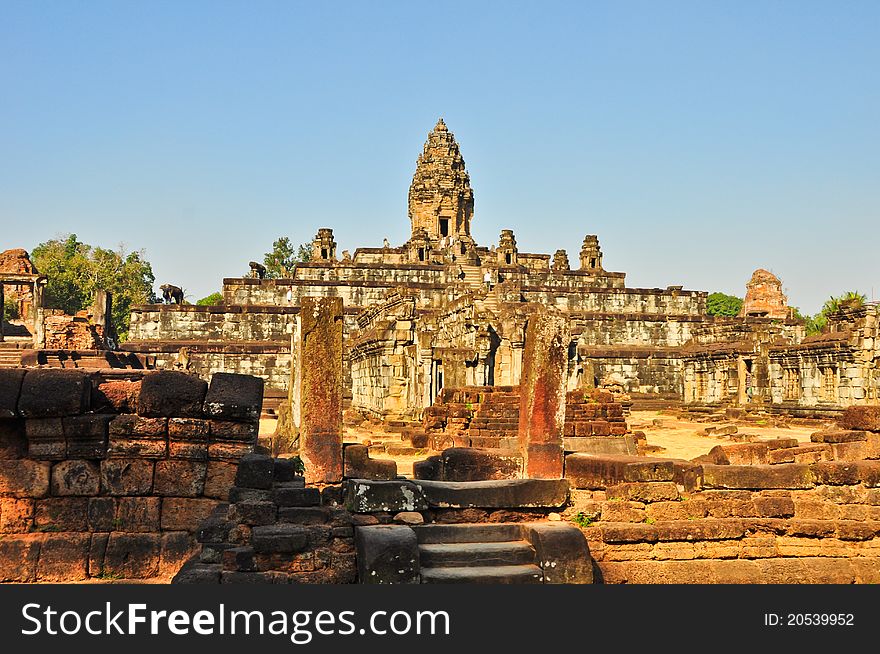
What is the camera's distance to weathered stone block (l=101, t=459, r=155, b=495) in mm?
7293

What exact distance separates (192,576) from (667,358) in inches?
1576

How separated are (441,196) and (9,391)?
174 ft

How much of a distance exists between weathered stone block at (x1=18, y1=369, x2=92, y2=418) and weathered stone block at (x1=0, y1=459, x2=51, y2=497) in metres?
0.49

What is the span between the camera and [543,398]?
971cm

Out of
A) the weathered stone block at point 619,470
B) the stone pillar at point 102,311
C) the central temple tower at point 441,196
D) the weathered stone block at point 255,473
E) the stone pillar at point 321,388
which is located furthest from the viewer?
the central temple tower at point 441,196

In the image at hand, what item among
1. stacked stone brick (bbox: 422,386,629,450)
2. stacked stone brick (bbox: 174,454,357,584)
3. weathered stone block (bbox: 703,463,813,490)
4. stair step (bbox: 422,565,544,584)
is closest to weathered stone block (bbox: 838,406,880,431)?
weathered stone block (bbox: 703,463,813,490)

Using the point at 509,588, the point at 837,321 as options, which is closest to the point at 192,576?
the point at 509,588

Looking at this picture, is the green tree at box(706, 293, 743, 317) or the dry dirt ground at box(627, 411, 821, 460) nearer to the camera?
the dry dirt ground at box(627, 411, 821, 460)

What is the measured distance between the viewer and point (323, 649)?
5559 millimetres

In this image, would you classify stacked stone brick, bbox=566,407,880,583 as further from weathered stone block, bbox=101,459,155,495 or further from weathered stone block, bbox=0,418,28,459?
weathered stone block, bbox=0,418,28,459

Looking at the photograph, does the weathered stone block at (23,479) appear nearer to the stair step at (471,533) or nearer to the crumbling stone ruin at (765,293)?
the stair step at (471,533)

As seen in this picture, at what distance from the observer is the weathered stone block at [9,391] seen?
274 inches

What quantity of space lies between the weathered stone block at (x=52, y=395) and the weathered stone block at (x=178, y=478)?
2.88 ft

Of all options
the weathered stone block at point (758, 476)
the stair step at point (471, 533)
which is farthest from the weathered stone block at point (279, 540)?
the weathered stone block at point (758, 476)
